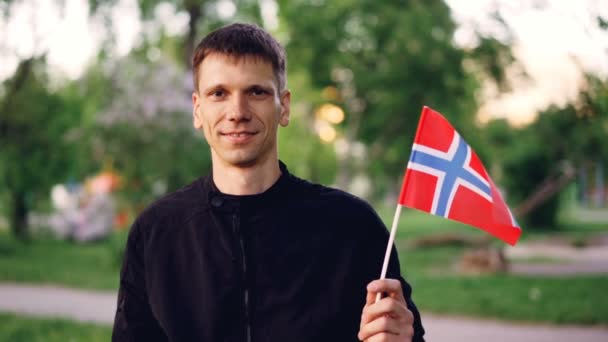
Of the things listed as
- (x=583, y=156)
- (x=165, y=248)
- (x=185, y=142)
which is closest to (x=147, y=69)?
(x=185, y=142)

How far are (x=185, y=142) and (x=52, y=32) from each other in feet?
12.2

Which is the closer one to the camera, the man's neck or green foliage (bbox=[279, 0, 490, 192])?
the man's neck

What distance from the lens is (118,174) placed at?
52.9 feet

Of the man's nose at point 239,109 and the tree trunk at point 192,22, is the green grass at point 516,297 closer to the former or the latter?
the man's nose at point 239,109

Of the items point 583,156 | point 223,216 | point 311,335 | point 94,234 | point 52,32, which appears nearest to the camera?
point 311,335

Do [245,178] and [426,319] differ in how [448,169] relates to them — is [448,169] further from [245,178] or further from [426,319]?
[426,319]

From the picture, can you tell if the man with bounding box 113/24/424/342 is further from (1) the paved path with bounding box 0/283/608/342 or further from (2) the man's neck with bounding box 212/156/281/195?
(1) the paved path with bounding box 0/283/608/342

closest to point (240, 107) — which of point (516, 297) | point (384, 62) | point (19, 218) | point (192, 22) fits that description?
point (516, 297)

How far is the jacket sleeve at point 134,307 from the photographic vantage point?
7.57 ft

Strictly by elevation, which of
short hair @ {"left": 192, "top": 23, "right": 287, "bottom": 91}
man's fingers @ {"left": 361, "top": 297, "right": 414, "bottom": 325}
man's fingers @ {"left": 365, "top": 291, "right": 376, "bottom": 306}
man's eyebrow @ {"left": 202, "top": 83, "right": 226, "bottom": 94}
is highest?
short hair @ {"left": 192, "top": 23, "right": 287, "bottom": 91}

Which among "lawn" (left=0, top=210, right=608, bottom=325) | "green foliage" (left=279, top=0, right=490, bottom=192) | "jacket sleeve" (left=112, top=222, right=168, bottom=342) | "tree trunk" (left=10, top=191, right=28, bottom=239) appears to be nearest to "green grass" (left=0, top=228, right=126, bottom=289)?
"lawn" (left=0, top=210, right=608, bottom=325)

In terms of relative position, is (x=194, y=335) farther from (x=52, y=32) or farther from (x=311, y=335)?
(x=52, y=32)

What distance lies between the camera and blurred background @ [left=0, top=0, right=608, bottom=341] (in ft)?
34.0

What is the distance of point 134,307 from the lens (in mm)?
2326
